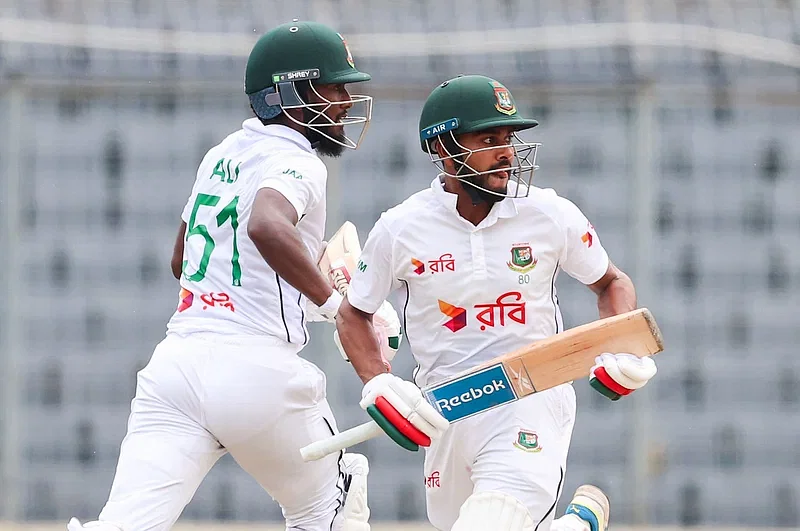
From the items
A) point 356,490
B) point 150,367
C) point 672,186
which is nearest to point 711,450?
point 672,186

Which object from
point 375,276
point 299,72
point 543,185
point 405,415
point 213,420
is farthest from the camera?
point 543,185

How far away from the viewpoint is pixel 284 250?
413cm

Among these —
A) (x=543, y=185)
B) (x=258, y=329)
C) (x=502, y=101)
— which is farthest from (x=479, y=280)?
(x=543, y=185)

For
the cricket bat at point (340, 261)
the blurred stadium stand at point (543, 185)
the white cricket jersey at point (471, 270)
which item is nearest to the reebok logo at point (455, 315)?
the white cricket jersey at point (471, 270)

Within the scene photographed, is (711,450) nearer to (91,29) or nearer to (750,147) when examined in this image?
(750,147)

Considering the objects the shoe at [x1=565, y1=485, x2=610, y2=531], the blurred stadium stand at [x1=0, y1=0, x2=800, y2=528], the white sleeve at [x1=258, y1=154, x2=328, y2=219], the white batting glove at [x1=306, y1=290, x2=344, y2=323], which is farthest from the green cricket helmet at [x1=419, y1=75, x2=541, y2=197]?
the blurred stadium stand at [x1=0, y1=0, x2=800, y2=528]

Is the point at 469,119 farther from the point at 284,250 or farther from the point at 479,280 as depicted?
the point at 284,250

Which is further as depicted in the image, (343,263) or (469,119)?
(343,263)

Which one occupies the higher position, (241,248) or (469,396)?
(241,248)

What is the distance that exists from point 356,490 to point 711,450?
361 centimetres

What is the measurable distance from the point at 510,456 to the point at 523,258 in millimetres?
561

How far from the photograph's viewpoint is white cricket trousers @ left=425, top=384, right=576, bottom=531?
13.7 ft

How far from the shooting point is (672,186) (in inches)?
309

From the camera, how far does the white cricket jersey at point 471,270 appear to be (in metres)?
4.33
